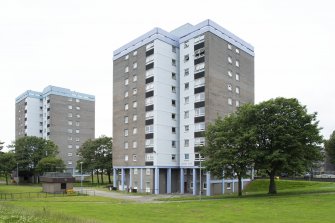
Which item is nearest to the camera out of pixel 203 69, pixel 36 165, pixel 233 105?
pixel 203 69

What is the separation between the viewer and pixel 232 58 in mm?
73750

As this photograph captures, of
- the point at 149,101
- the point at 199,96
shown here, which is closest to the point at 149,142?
the point at 149,101

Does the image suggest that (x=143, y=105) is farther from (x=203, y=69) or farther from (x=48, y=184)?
(x=48, y=184)

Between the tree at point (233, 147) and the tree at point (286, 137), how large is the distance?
1.25 meters

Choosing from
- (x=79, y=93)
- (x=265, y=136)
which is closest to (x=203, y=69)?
(x=265, y=136)

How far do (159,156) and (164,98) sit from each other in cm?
1188

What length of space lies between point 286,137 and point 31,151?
85.9 metres

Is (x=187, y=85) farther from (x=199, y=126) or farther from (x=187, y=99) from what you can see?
(x=199, y=126)

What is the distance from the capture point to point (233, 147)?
164 feet

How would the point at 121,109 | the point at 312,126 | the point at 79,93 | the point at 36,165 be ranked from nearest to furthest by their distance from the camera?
the point at 312,126 → the point at 121,109 → the point at 36,165 → the point at 79,93

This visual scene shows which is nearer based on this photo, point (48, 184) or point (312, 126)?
point (312, 126)

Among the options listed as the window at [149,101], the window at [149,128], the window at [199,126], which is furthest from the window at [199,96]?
the window at [149,128]

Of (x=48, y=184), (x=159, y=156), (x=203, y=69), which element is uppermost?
(x=203, y=69)

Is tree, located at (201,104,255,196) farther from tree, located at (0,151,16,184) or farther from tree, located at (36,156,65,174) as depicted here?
tree, located at (0,151,16,184)
